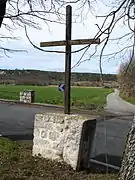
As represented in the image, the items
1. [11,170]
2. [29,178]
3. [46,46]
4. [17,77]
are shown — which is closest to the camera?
[29,178]

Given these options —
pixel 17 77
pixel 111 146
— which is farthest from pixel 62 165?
pixel 17 77

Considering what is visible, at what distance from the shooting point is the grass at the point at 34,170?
550cm

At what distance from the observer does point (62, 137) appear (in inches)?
256

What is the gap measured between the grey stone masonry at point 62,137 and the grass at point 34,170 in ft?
0.50

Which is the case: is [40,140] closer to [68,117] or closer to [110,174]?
[68,117]

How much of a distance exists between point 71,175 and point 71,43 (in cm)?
244

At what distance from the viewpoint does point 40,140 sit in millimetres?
6895

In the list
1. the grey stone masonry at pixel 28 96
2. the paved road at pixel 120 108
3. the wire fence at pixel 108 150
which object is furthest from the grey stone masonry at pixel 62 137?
the grey stone masonry at pixel 28 96

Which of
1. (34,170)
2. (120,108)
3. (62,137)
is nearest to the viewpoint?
(34,170)

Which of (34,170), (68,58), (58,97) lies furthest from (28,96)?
(34,170)

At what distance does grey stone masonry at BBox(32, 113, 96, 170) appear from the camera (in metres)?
6.24

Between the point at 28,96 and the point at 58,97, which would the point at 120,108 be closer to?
the point at 28,96

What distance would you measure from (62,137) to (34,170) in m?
0.91

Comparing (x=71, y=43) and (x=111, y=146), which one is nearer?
(x=71, y=43)
